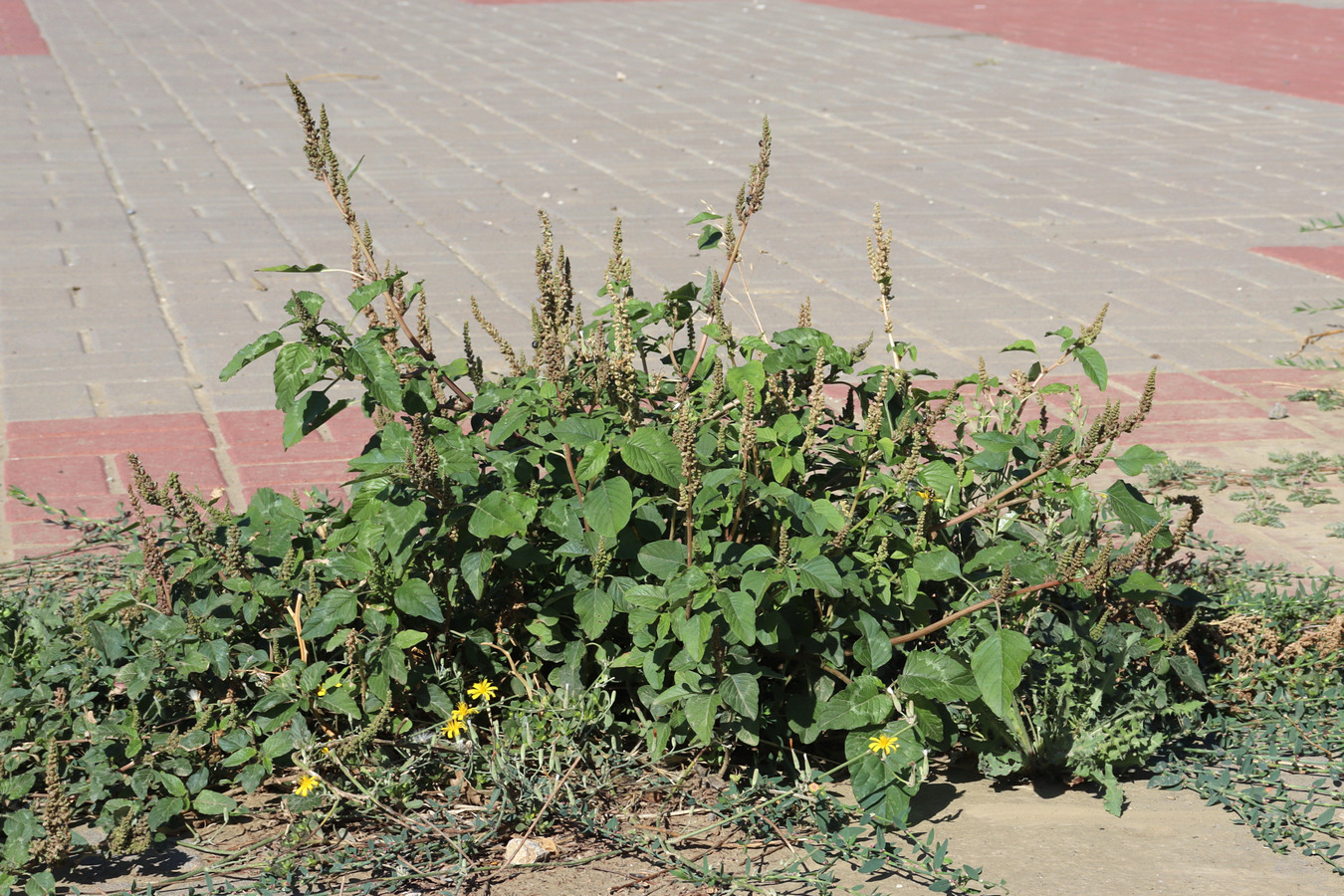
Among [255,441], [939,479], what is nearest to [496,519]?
[939,479]

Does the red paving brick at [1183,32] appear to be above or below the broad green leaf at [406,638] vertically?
above

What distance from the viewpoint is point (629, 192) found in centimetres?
798

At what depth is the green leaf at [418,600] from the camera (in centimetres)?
249

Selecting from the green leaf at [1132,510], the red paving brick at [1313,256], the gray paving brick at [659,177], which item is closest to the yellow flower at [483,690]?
the green leaf at [1132,510]

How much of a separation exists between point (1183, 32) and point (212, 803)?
16.4 m

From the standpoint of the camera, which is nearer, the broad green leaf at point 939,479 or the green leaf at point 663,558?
the green leaf at point 663,558

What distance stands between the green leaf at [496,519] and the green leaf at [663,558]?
23cm

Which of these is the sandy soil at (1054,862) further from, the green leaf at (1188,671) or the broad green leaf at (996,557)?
the broad green leaf at (996,557)

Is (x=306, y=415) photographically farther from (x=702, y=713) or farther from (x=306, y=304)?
(x=702, y=713)

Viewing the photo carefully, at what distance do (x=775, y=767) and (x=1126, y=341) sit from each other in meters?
3.44

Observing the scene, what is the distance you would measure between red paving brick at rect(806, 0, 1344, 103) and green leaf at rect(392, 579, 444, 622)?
1150 cm

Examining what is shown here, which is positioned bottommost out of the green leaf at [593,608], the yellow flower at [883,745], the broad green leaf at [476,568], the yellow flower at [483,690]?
the yellow flower at [483,690]

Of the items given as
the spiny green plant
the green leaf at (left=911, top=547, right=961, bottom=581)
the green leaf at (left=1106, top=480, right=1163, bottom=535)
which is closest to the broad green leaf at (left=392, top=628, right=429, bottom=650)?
the green leaf at (left=911, top=547, right=961, bottom=581)

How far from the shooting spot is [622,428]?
268 centimetres
